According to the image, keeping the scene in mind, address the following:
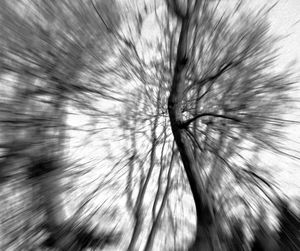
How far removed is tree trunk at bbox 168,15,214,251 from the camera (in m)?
0.88

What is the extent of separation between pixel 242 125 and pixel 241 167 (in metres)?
0.26

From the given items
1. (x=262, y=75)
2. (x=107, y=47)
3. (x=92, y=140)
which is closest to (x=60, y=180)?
(x=92, y=140)

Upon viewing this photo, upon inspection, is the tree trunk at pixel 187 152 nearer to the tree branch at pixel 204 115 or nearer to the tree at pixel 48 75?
the tree branch at pixel 204 115

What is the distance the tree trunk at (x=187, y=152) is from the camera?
88 cm

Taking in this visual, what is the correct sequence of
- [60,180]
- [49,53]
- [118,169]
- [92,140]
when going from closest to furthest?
1. [49,53]
2. [60,180]
3. [92,140]
4. [118,169]

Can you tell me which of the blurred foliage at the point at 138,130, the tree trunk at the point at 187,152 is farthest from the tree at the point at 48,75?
the tree trunk at the point at 187,152

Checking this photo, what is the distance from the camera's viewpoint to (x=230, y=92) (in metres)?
1.27

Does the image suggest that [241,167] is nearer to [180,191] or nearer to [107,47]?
[180,191]

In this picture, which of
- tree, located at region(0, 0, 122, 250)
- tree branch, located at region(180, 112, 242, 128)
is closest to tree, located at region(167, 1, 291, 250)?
tree branch, located at region(180, 112, 242, 128)

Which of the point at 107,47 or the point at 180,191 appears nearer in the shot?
the point at 107,47

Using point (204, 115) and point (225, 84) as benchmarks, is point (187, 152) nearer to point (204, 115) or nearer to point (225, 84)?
point (204, 115)

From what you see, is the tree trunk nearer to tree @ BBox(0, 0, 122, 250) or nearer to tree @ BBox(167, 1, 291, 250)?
tree @ BBox(167, 1, 291, 250)

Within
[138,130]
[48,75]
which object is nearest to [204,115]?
[138,130]

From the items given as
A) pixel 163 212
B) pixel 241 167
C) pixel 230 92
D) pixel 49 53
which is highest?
pixel 49 53
